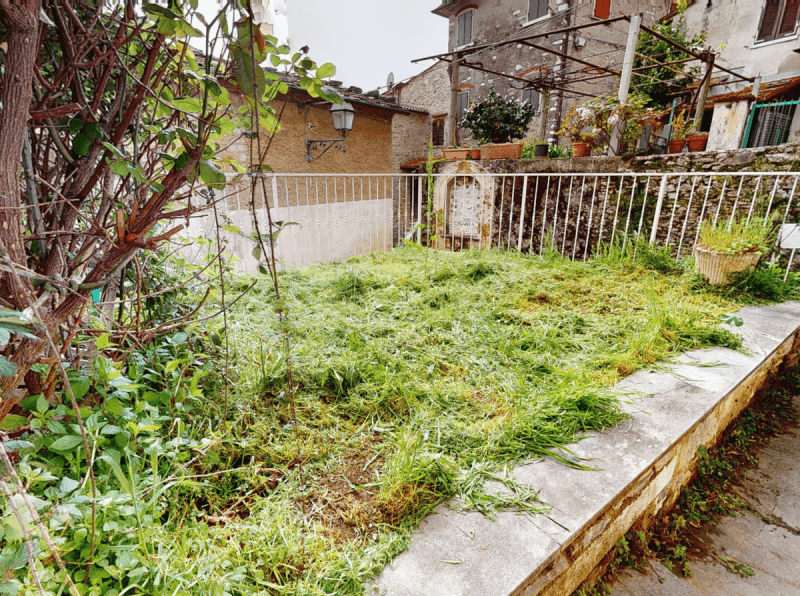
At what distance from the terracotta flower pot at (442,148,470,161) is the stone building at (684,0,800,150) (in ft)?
18.9

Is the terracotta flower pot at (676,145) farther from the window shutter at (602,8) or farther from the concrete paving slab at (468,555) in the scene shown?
the window shutter at (602,8)

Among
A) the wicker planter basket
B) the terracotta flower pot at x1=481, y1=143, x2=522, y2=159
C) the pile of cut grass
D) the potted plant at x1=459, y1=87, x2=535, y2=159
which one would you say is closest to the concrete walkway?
the pile of cut grass

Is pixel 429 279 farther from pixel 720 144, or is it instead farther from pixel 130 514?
pixel 720 144

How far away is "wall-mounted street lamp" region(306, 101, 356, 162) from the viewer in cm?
545

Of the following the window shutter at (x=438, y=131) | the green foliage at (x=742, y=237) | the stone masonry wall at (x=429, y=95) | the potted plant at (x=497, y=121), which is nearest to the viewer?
the green foliage at (x=742, y=237)

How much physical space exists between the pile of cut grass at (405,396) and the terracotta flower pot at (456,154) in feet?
11.1

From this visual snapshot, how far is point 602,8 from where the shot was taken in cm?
1124

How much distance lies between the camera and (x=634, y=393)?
1795 mm

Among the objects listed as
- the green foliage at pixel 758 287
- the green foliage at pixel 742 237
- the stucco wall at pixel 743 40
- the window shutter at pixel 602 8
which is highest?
the window shutter at pixel 602 8

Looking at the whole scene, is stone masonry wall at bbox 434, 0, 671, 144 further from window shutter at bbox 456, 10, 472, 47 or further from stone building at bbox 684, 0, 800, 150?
stone building at bbox 684, 0, 800, 150

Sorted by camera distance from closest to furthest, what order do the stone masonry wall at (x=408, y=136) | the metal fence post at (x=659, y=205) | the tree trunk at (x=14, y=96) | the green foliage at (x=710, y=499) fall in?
the tree trunk at (x=14, y=96) < the green foliage at (x=710, y=499) < the metal fence post at (x=659, y=205) < the stone masonry wall at (x=408, y=136)

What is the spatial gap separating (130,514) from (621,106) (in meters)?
5.31

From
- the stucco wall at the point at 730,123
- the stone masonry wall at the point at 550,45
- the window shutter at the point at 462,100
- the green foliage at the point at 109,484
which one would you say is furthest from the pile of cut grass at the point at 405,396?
the window shutter at the point at 462,100

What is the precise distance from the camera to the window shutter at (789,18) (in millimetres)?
8859
